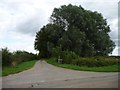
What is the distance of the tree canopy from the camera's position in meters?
63.4

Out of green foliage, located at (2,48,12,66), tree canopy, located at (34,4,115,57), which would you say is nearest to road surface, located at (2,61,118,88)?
green foliage, located at (2,48,12,66)

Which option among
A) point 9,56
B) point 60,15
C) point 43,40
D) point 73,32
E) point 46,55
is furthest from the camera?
point 46,55

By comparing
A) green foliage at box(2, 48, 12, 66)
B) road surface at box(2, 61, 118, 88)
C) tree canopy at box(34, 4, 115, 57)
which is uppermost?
tree canopy at box(34, 4, 115, 57)

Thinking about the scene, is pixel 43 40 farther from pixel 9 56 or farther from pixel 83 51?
pixel 9 56

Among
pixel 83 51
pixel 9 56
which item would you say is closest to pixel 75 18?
pixel 83 51

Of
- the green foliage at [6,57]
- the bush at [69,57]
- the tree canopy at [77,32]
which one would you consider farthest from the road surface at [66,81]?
the tree canopy at [77,32]

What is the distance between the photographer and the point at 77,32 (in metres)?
63.3

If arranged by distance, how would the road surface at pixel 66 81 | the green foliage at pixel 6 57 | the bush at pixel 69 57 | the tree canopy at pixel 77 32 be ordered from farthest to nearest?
the tree canopy at pixel 77 32
the bush at pixel 69 57
the green foliage at pixel 6 57
the road surface at pixel 66 81

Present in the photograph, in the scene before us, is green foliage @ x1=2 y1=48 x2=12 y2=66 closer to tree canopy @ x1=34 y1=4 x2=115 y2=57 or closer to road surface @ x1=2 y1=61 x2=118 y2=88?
road surface @ x1=2 y1=61 x2=118 y2=88

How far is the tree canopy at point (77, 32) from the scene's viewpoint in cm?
6338

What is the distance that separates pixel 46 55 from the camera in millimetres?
86812

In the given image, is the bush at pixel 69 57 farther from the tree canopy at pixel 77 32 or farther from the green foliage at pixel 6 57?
the tree canopy at pixel 77 32

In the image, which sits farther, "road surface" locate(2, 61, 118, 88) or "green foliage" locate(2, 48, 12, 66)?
"green foliage" locate(2, 48, 12, 66)

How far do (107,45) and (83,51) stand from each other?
869 centimetres
